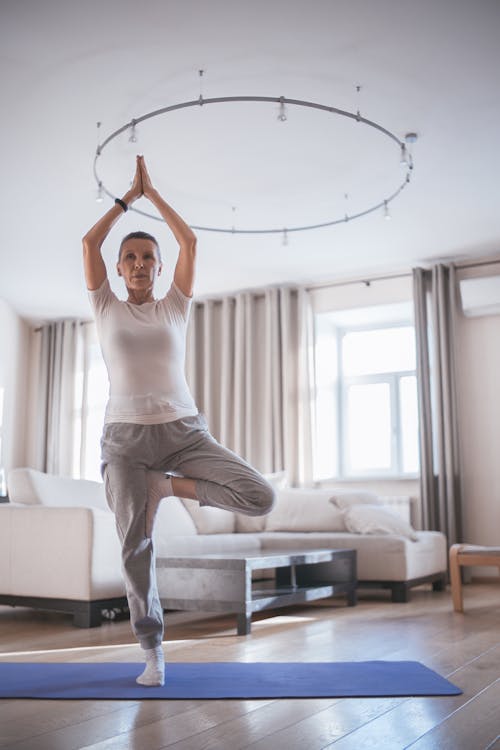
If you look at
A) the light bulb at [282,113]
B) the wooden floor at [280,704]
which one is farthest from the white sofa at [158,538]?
the light bulb at [282,113]

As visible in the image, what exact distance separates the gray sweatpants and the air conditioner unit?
4.68 m

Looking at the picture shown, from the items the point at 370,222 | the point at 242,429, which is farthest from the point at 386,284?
the point at 242,429

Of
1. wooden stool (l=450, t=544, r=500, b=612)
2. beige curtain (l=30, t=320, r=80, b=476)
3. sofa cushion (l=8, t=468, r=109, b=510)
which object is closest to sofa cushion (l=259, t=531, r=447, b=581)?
wooden stool (l=450, t=544, r=500, b=612)

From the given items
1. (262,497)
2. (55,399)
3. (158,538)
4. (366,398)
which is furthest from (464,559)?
(55,399)

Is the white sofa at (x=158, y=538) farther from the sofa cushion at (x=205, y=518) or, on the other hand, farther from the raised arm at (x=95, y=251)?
the raised arm at (x=95, y=251)

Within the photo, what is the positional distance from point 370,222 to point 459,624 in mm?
3108

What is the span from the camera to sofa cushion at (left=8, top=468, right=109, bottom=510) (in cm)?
411

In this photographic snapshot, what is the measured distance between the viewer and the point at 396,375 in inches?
277

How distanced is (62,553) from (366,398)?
395 cm

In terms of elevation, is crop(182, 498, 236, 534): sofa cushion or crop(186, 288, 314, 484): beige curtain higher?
crop(186, 288, 314, 484): beige curtain

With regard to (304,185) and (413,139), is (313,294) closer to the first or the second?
(304,185)

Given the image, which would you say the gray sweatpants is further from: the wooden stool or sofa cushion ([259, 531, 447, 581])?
sofa cushion ([259, 531, 447, 581])

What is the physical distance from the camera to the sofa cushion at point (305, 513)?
18.0ft

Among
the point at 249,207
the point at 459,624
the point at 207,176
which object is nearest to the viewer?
the point at 459,624
